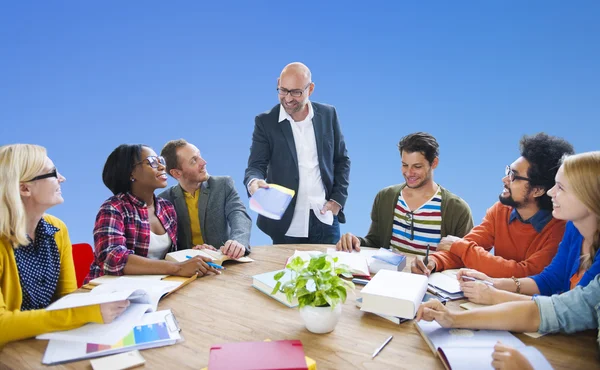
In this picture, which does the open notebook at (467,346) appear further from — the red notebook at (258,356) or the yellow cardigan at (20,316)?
the yellow cardigan at (20,316)

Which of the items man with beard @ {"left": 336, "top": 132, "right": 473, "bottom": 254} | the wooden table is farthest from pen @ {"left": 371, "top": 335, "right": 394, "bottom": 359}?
man with beard @ {"left": 336, "top": 132, "right": 473, "bottom": 254}

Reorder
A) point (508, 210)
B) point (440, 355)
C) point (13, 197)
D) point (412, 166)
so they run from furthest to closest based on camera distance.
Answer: point (412, 166) → point (508, 210) → point (13, 197) → point (440, 355)

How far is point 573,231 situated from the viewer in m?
1.68

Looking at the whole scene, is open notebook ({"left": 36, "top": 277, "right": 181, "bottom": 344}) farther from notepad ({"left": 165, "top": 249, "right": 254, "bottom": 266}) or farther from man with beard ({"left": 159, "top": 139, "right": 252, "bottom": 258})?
man with beard ({"left": 159, "top": 139, "right": 252, "bottom": 258})

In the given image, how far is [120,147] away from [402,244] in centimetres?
157

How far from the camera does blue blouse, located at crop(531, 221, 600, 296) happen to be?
1.66m

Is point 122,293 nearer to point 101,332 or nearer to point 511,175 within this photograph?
point 101,332

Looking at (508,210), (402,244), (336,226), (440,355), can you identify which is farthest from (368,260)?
(336,226)

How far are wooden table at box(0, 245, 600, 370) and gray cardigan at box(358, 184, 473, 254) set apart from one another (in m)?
0.87

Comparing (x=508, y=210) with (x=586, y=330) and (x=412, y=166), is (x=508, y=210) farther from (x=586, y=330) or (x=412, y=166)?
(x=586, y=330)

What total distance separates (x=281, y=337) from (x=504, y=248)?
1.23 metres

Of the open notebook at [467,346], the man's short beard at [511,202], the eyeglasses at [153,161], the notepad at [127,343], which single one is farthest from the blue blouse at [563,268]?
the eyeglasses at [153,161]

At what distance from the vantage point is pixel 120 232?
6.73 feet

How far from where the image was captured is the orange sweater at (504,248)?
189 cm
